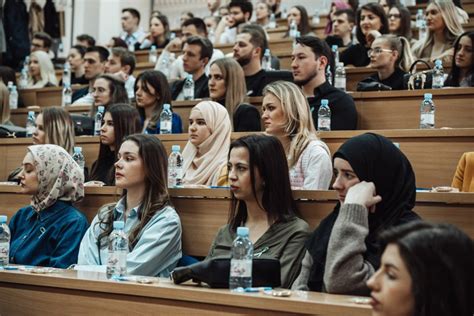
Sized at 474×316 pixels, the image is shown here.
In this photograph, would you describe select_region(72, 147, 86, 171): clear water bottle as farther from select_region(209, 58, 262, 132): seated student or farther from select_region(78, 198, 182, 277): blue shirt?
select_region(78, 198, 182, 277): blue shirt

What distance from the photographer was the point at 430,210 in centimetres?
335

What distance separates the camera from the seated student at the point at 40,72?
8.65 metres

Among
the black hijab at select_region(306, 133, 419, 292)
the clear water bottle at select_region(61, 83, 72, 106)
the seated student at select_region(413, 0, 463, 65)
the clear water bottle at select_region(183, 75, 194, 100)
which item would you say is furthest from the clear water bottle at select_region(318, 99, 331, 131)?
the clear water bottle at select_region(61, 83, 72, 106)

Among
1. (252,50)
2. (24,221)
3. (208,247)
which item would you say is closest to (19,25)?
(252,50)

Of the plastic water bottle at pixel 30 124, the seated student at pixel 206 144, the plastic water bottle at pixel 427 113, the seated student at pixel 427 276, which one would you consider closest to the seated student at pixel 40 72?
the plastic water bottle at pixel 30 124

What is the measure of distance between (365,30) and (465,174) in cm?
348

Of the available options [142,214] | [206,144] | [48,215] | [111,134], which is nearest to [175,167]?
[206,144]

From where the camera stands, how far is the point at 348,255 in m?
2.85

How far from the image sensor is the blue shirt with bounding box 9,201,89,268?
4.13 m

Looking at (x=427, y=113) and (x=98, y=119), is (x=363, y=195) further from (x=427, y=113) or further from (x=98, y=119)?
(x=98, y=119)

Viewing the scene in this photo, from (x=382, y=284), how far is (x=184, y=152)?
115 inches

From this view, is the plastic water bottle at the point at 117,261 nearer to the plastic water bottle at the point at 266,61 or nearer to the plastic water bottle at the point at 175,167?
the plastic water bottle at the point at 175,167

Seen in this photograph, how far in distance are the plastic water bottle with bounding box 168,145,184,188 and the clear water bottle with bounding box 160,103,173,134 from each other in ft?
2.24

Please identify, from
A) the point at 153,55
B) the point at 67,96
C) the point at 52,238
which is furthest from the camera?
the point at 153,55
